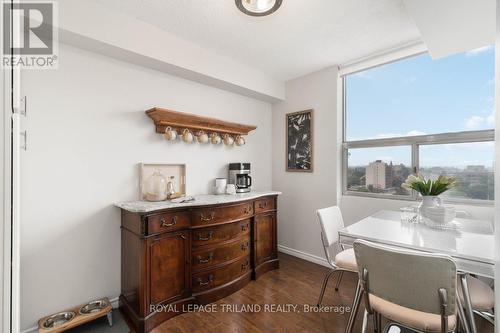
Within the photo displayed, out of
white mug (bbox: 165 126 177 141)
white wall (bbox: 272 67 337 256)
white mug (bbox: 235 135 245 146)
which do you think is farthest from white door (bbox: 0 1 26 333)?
white wall (bbox: 272 67 337 256)

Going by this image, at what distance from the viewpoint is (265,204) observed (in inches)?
111

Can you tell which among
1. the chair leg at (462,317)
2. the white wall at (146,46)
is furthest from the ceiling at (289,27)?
the chair leg at (462,317)

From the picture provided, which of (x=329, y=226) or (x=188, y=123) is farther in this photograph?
(x=188, y=123)

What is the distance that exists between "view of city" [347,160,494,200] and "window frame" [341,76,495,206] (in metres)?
0.05

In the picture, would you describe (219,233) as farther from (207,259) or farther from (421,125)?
(421,125)

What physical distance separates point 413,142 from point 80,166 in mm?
3242

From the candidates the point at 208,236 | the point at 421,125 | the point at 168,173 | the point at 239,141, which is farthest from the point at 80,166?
the point at 421,125

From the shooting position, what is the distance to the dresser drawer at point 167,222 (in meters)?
1.84

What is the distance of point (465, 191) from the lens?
2.19 meters

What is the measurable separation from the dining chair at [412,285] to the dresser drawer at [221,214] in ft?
4.32

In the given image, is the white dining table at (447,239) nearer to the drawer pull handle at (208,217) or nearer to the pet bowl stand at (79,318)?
the drawer pull handle at (208,217)

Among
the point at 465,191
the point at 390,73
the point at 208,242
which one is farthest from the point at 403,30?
the point at 208,242

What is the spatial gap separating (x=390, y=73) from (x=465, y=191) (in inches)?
57.2

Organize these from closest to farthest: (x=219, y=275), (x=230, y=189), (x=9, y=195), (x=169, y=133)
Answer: (x=9, y=195) → (x=219, y=275) → (x=169, y=133) → (x=230, y=189)
